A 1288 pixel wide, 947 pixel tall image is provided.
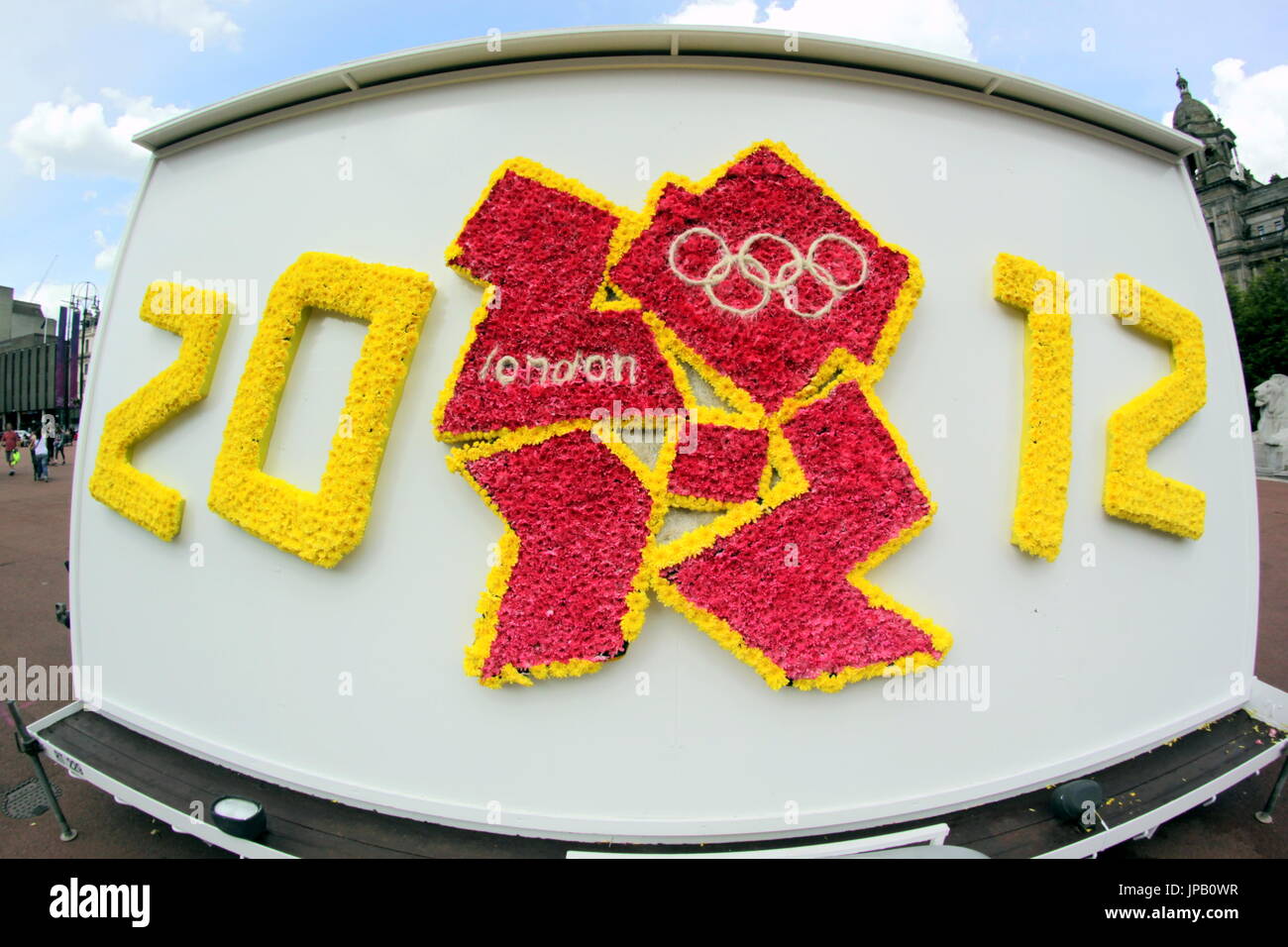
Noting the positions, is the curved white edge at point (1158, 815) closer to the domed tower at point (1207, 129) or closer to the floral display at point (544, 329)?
the floral display at point (544, 329)

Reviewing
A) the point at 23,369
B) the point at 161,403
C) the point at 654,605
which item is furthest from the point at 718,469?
the point at 23,369

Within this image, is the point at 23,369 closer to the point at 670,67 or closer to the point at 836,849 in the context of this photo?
the point at 670,67

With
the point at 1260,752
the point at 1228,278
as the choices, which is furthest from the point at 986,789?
the point at 1228,278

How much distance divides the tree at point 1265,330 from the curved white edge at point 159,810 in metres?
32.7

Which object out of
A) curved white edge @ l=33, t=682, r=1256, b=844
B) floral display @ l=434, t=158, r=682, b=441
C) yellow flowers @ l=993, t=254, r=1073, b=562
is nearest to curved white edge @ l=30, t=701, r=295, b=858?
curved white edge @ l=33, t=682, r=1256, b=844

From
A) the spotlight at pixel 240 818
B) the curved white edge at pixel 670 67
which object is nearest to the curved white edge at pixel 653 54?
the curved white edge at pixel 670 67

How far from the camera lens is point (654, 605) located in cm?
299

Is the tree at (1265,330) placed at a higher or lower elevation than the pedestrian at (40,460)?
higher

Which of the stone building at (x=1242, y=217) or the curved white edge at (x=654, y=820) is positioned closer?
the curved white edge at (x=654, y=820)

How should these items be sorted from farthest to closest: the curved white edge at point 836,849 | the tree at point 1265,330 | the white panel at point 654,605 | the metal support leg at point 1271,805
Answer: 1. the tree at point 1265,330
2. the metal support leg at point 1271,805
3. the white panel at point 654,605
4. the curved white edge at point 836,849

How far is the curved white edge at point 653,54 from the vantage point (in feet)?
10.00

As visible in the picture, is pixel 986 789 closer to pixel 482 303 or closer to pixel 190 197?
pixel 482 303

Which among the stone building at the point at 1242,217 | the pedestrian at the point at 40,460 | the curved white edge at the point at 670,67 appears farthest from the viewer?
the stone building at the point at 1242,217
